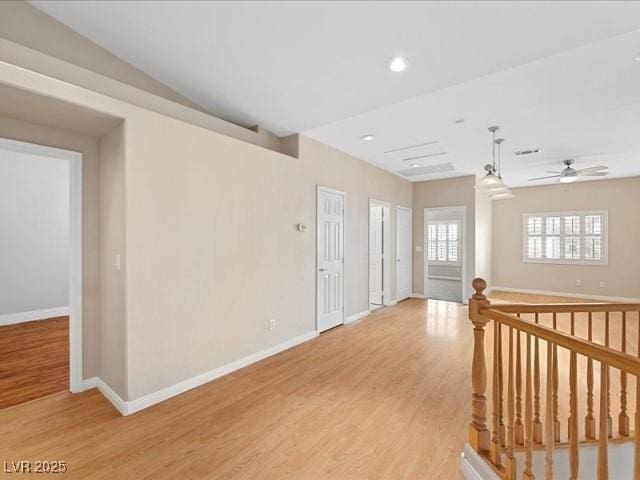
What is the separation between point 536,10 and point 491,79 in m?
0.83

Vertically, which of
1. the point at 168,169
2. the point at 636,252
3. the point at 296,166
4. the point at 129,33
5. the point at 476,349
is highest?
the point at 129,33

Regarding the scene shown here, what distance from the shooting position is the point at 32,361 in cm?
352

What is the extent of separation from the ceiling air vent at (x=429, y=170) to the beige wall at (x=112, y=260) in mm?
Result: 5205

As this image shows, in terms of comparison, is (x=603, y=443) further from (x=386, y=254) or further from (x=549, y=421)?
(x=386, y=254)

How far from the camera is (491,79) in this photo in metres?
2.89

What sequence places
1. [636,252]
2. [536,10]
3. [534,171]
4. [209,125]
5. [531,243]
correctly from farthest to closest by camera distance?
[531,243] < [636,252] < [534,171] < [209,125] < [536,10]

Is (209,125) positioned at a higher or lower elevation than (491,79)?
lower

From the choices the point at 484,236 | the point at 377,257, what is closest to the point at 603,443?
the point at 377,257

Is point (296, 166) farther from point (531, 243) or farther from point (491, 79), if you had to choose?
point (531, 243)

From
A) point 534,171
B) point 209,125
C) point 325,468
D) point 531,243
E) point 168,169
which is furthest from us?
point 531,243

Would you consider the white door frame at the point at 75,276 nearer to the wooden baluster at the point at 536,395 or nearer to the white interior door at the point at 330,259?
the white interior door at the point at 330,259

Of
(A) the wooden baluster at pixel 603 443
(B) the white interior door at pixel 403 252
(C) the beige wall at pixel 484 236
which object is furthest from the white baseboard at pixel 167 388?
(C) the beige wall at pixel 484 236

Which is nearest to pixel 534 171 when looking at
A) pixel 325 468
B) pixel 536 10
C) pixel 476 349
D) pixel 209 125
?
pixel 536 10

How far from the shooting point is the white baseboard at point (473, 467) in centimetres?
176
